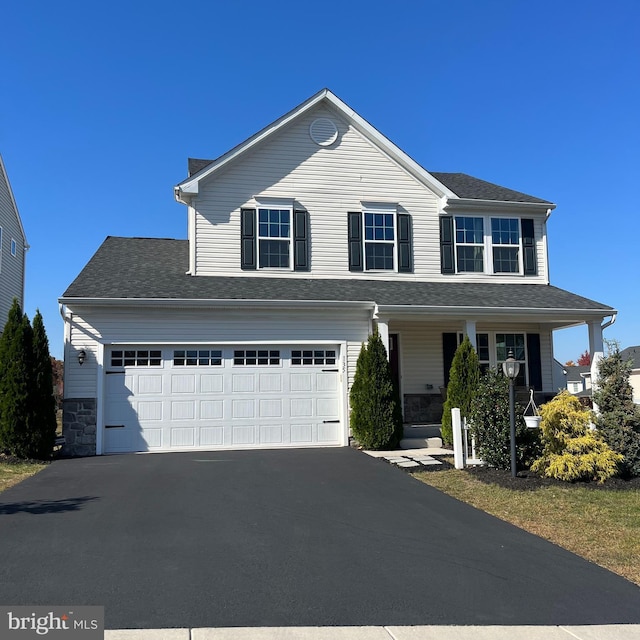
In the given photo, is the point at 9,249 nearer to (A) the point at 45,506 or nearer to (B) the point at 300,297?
(B) the point at 300,297

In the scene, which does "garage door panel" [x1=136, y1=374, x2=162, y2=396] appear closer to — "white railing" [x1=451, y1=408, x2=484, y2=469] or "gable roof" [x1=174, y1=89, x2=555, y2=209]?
"gable roof" [x1=174, y1=89, x2=555, y2=209]

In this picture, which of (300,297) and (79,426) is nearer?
(79,426)

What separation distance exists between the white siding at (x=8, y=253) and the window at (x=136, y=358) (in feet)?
31.2

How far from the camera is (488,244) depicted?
51.0ft

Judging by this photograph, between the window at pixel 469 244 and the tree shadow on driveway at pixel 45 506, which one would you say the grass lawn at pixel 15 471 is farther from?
the window at pixel 469 244

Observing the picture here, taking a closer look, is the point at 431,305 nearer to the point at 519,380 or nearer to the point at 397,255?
the point at 397,255

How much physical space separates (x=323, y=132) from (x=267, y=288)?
456cm

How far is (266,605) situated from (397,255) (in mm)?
11463

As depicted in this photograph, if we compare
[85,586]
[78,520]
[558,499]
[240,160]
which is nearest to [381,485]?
[558,499]

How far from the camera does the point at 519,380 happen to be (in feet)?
50.5

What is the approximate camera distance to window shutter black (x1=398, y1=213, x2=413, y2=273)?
14880 millimetres

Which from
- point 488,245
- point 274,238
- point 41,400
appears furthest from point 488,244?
point 41,400

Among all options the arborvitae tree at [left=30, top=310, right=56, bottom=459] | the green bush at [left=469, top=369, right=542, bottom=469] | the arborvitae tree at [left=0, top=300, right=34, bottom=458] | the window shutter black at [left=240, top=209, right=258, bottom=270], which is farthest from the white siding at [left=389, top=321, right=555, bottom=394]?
the arborvitae tree at [left=0, top=300, right=34, bottom=458]

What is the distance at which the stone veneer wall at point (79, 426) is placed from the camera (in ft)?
39.0
